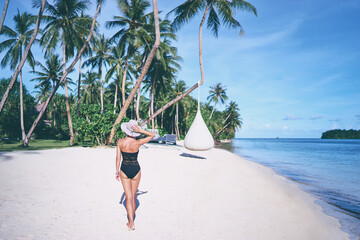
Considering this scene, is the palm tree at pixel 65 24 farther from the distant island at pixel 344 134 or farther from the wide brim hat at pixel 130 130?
the distant island at pixel 344 134

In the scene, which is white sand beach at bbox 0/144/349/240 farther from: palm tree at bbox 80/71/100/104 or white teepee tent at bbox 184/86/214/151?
palm tree at bbox 80/71/100/104

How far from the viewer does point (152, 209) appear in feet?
11.6

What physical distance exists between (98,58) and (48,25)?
29.2ft

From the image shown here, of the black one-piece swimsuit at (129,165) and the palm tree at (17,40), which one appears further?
the palm tree at (17,40)

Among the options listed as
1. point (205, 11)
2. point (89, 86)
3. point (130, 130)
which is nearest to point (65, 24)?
point (205, 11)

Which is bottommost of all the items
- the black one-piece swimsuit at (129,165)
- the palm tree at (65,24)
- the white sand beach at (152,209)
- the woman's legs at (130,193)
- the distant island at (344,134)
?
the white sand beach at (152,209)

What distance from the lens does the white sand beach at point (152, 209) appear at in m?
2.72

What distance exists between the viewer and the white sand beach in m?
2.72

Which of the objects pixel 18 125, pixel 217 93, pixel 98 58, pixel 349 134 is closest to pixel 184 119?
pixel 217 93

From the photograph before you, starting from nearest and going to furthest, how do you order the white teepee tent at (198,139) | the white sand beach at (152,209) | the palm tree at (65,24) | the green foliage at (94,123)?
the white sand beach at (152,209) → the white teepee tent at (198,139) → the green foliage at (94,123) → the palm tree at (65,24)

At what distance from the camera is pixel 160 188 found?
4.68 metres

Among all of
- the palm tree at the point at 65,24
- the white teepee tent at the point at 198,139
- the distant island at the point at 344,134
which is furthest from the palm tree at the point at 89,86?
the distant island at the point at 344,134

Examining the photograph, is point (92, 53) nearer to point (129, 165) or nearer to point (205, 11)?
point (205, 11)

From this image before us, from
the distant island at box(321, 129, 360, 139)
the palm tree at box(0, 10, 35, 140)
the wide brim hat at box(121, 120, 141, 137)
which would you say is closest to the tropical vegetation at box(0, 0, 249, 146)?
the palm tree at box(0, 10, 35, 140)
